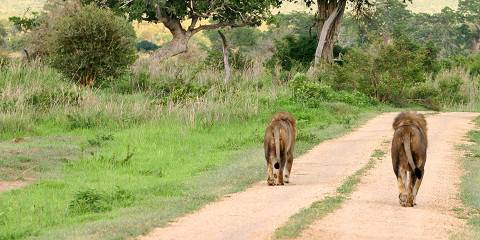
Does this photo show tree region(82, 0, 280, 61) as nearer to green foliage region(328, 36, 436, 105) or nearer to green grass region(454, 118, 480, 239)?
green foliage region(328, 36, 436, 105)

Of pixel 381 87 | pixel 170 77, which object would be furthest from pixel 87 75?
pixel 381 87

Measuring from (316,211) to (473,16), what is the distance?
71.6m

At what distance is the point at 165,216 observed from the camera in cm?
1017

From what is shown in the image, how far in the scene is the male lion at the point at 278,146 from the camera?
41.4ft

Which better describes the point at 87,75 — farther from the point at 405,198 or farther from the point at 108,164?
the point at 405,198

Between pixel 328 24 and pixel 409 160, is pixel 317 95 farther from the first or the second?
pixel 409 160

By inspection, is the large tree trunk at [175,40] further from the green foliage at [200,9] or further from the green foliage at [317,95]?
the green foliage at [317,95]

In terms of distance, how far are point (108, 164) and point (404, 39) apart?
59.8 ft

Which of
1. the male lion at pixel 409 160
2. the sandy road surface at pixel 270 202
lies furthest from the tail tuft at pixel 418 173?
the sandy road surface at pixel 270 202

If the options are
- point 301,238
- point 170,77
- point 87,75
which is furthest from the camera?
point 170,77

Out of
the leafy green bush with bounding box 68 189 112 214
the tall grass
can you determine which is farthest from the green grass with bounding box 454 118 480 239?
the tall grass

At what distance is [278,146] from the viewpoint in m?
12.6

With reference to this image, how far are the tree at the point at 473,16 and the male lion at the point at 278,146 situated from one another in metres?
66.8

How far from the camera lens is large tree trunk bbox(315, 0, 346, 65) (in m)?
37.7
